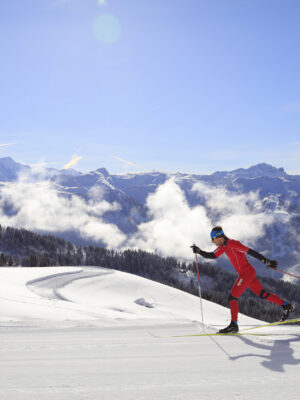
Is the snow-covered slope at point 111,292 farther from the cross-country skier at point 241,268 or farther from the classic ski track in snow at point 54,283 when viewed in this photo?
the cross-country skier at point 241,268

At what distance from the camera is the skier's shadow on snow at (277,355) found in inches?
201

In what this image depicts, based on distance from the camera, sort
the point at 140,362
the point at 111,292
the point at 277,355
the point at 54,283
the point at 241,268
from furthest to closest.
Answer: the point at 111,292, the point at 54,283, the point at 241,268, the point at 277,355, the point at 140,362

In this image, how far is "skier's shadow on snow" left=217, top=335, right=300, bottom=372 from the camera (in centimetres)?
511

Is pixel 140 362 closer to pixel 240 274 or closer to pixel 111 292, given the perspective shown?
pixel 240 274

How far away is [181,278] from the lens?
576 feet

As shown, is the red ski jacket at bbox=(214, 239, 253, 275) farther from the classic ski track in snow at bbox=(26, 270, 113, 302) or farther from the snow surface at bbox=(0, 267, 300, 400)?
the classic ski track in snow at bbox=(26, 270, 113, 302)

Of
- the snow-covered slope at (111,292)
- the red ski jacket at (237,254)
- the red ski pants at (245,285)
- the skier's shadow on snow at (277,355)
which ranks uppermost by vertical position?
the red ski jacket at (237,254)

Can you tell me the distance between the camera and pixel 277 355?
5.70m

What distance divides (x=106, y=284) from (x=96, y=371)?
2481 cm

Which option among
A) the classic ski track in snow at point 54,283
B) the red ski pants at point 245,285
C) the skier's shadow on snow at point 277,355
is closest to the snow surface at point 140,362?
the skier's shadow on snow at point 277,355

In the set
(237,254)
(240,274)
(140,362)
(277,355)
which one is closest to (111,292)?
(240,274)

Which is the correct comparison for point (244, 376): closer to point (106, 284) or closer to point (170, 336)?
point (170, 336)

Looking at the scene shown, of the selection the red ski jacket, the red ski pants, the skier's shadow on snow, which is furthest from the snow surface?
the red ski jacket

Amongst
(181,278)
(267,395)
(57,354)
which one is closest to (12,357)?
(57,354)
